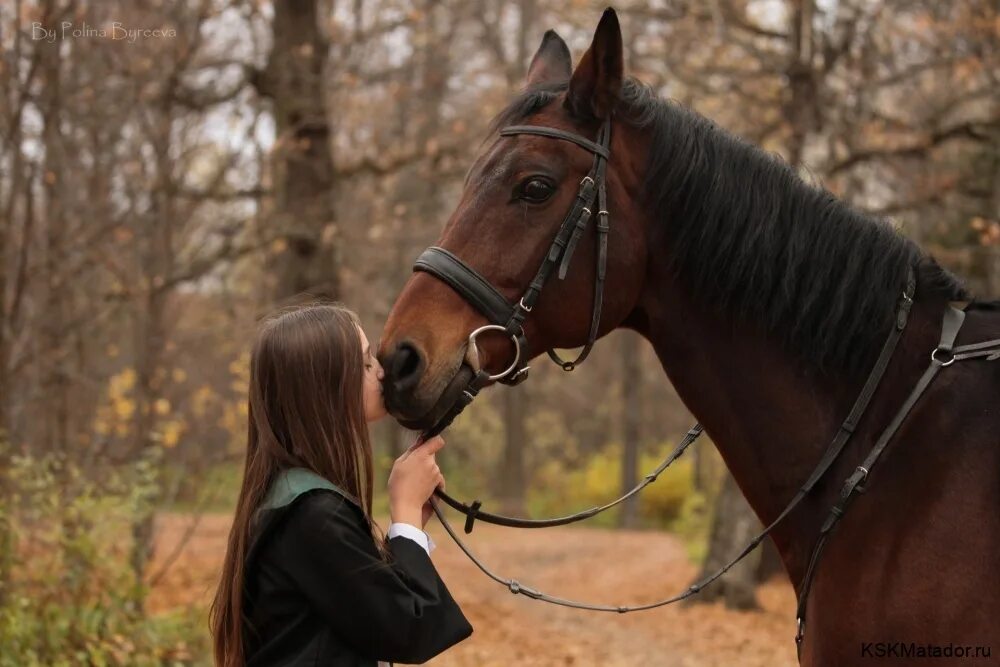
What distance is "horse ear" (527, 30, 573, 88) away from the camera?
11.6ft

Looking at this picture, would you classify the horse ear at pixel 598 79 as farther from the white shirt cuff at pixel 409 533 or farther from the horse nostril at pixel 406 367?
the white shirt cuff at pixel 409 533

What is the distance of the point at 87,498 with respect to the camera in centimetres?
588

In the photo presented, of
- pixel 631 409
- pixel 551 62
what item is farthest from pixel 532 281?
pixel 631 409

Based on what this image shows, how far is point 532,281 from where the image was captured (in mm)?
3049

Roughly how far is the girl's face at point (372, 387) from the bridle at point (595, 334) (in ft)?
0.57

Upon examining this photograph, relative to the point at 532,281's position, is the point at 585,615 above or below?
below

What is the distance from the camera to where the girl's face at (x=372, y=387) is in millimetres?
2744

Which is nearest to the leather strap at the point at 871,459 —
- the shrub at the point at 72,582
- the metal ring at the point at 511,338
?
the metal ring at the point at 511,338

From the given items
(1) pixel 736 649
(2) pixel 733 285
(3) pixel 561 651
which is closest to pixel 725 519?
(1) pixel 736 649

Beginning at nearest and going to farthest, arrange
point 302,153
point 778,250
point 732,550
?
point 778,250
point 302,153
point 732,550

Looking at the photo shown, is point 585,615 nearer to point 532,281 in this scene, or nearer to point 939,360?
point 532,281

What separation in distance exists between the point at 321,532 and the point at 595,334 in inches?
44.3

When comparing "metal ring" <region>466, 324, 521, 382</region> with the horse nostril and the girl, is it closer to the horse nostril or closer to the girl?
the horse nostril

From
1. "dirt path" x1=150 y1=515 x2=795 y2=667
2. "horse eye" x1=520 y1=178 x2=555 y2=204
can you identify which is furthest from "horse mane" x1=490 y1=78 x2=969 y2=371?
"dirt path" x1=150 y1=515 x2=795 y2=667
